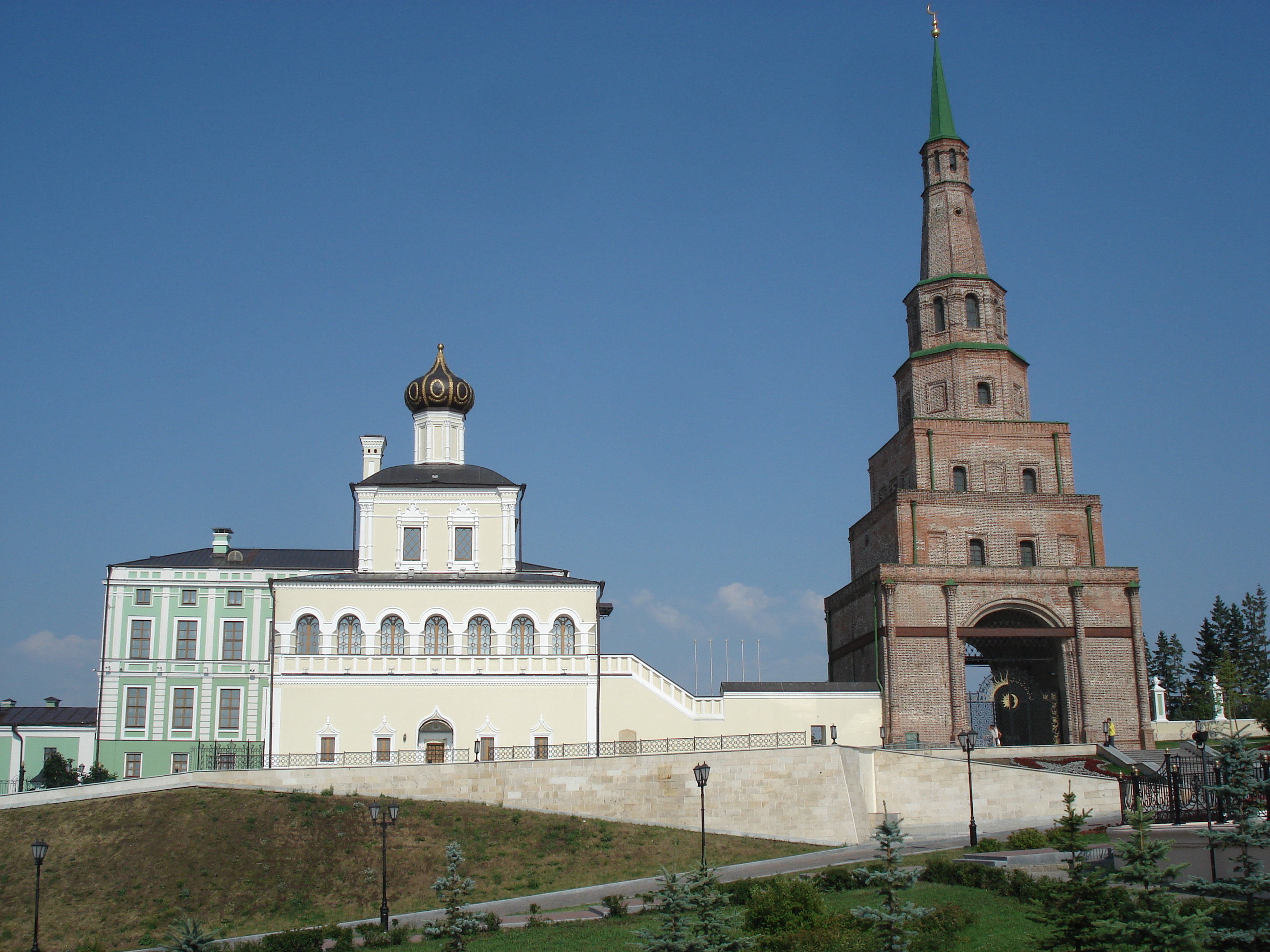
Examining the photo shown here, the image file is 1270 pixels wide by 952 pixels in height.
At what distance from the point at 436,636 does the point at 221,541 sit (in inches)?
510

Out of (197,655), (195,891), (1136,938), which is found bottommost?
(195,891)

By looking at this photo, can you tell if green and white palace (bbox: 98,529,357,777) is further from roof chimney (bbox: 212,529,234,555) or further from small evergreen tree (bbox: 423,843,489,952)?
small evergreen tree (bbox: 423,843,489,952)

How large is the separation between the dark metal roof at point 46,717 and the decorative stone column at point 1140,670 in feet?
125

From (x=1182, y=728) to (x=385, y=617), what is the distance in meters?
34.8

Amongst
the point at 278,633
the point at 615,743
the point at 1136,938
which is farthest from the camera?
the point at 278,633

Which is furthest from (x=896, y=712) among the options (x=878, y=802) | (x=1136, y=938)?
(x=1136, y=938)

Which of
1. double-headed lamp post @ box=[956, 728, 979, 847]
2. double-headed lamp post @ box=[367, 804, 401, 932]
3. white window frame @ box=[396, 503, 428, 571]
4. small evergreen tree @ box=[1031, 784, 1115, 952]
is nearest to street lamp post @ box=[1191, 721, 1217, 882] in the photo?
small evergreen tree @ box=[1031, 784, 1115, 952]

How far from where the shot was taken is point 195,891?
27.1 m

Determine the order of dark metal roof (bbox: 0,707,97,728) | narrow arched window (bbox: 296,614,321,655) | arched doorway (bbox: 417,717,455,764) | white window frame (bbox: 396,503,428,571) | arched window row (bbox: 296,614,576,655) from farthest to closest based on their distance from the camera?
1. dark metal roof (bbox: 0,707,97,728)
2. white window frame (bbox: 396,503,428,571)
3. arched window row (bbox: 296,614,576,655)
4. narrow arched window (bbox: 296,614,321,655)
5. arched doorway (bbox: 417,717,455,764)

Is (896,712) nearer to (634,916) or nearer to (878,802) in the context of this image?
(878,802)

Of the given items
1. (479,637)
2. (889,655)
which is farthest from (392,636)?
(889,655)

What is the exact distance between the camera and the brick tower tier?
3831 cm

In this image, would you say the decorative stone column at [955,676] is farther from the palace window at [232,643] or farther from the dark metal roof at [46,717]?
the dark metal roof at [46,717]

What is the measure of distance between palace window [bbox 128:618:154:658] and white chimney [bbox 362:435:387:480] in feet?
31.4
